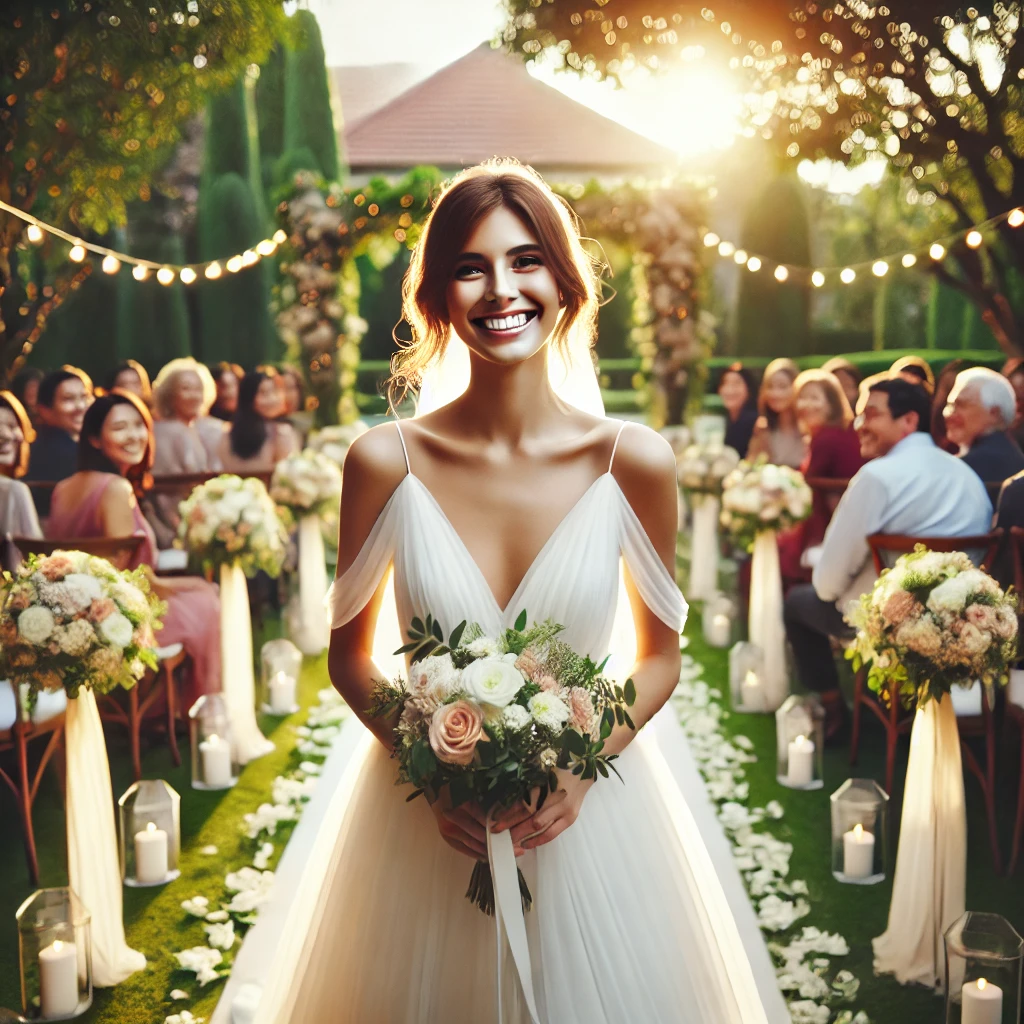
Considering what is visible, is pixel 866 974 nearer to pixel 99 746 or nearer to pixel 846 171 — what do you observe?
pixel 99 746

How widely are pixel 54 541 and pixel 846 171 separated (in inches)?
173

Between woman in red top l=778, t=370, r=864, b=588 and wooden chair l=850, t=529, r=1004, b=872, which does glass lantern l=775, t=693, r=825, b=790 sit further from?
woman in red top l=778, t=370, r=864, b=588

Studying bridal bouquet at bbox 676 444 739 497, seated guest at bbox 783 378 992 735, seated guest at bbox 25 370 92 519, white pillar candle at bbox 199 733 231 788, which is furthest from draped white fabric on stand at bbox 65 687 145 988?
bridal bouquet at bbox 676 444 739 497

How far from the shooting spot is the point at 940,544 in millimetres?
4121

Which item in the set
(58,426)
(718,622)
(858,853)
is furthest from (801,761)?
(58,426)

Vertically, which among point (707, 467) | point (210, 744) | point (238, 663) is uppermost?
point (707, 467)

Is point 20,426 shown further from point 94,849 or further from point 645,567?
point 645,567

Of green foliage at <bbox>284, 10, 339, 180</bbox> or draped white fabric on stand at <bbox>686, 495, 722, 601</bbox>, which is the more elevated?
green foliage at <bbox>284, 10, 339, 180</bbox>

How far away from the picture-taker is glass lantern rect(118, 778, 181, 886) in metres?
3.80

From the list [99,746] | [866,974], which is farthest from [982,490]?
[99,746]

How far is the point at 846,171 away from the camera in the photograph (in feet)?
19.9

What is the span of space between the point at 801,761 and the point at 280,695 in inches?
100

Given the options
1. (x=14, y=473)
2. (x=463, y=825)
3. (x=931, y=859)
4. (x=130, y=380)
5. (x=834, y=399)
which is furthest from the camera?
(x=130, y=380)

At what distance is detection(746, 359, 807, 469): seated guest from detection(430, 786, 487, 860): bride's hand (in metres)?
5.84
